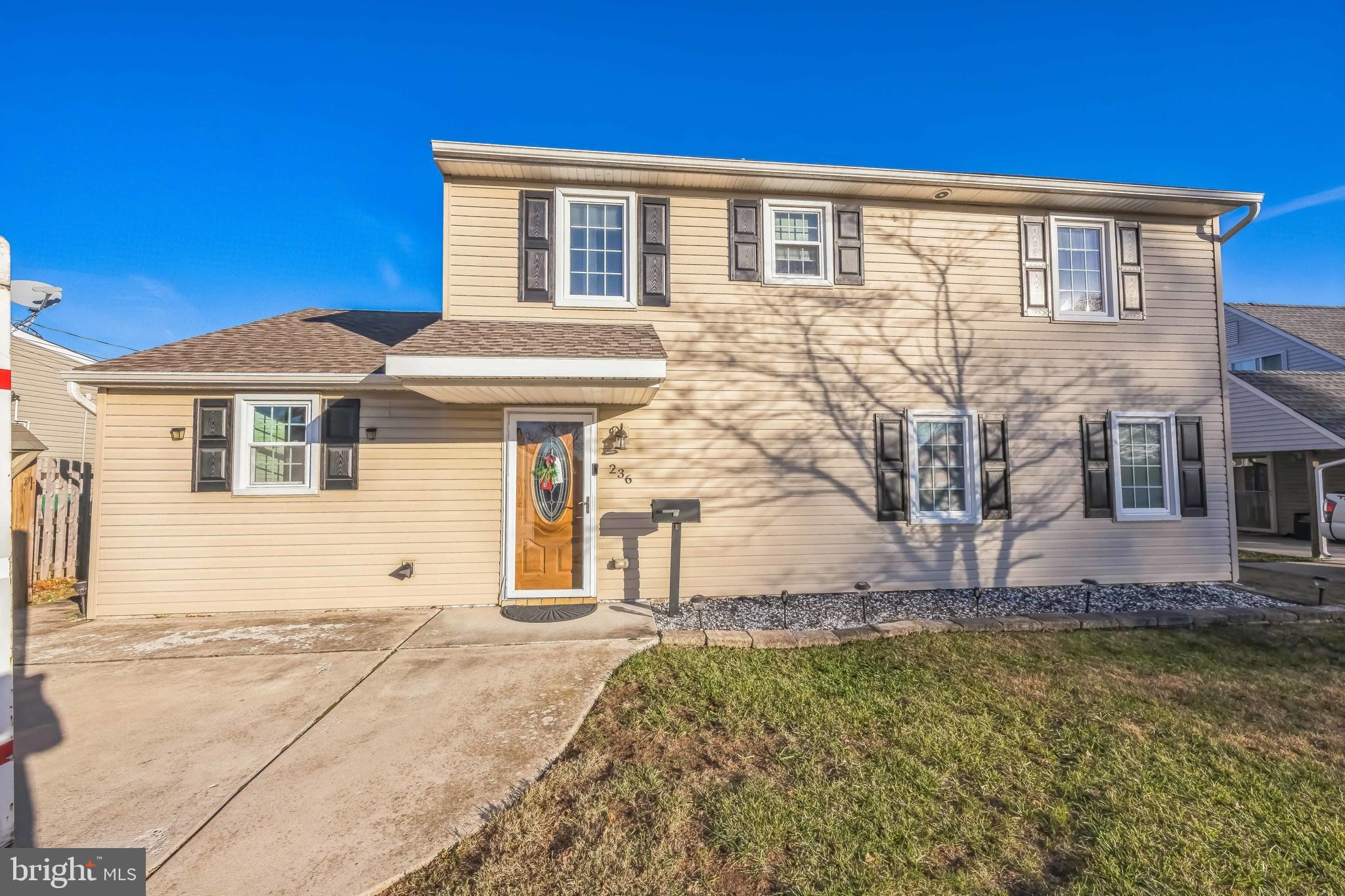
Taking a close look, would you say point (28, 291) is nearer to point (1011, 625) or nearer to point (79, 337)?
point (1011, 625)

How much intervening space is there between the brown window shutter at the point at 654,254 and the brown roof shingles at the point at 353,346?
422 mm

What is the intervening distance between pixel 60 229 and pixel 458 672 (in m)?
21.4

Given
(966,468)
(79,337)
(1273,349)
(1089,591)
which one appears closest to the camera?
(1089,591)

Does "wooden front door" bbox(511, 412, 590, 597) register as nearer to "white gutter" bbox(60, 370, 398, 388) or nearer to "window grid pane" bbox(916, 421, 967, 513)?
"white gutter" bbox(60, 370, 398, 388)

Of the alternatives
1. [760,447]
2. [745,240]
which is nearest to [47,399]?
[745,240]

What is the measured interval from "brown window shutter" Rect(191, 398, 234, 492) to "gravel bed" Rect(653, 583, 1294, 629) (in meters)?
4.93

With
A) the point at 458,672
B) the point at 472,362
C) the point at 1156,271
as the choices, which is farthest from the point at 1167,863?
the point at 1156,271

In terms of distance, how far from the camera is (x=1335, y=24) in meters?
8.18

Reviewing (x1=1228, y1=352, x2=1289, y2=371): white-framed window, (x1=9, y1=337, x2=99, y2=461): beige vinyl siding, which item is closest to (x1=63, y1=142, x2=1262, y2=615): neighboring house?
(x1=9, y1=337, x2=99, y2=461): beige vinyl siding

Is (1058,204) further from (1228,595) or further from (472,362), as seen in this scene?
(472,362)

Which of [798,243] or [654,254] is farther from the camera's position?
[798,243]

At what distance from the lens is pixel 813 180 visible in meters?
6.02

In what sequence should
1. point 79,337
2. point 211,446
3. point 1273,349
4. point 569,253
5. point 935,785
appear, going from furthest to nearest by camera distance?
point 79,337 → point 1273,349 → point 569,253 → point 211,446 → point 935,785

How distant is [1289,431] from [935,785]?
1404cm
